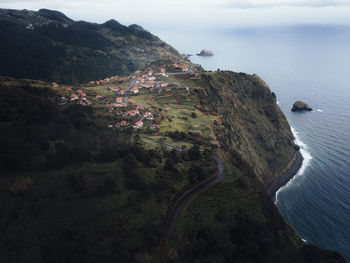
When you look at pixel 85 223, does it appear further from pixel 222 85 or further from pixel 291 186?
pixel 222 85

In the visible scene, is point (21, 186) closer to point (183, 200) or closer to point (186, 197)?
point (183, 200)

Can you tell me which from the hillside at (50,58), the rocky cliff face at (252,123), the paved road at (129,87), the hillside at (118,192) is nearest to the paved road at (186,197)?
the hillside at (118,192)

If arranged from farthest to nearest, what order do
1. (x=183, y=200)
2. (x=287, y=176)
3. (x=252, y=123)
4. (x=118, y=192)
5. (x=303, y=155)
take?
(x=252, y=123), (x=303, y=155), (x=287, y=176), (x=183, y=200), (x=118, y=192)

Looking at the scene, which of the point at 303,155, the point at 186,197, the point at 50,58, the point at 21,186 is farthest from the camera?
the point at 50,58

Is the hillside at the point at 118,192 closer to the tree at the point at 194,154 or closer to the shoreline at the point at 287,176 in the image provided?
the tree at the point at 194,154

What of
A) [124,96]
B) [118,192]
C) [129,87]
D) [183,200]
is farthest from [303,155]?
[118,192]

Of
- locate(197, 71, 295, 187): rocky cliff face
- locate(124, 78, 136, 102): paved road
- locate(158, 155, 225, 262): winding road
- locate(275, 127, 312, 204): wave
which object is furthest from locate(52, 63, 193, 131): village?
locate(275, 127, 312, 204): wave

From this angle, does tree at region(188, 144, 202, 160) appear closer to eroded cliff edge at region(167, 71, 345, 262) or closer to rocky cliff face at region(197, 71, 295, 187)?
eroded cliff edge at region(167, 71, 345, 262)
